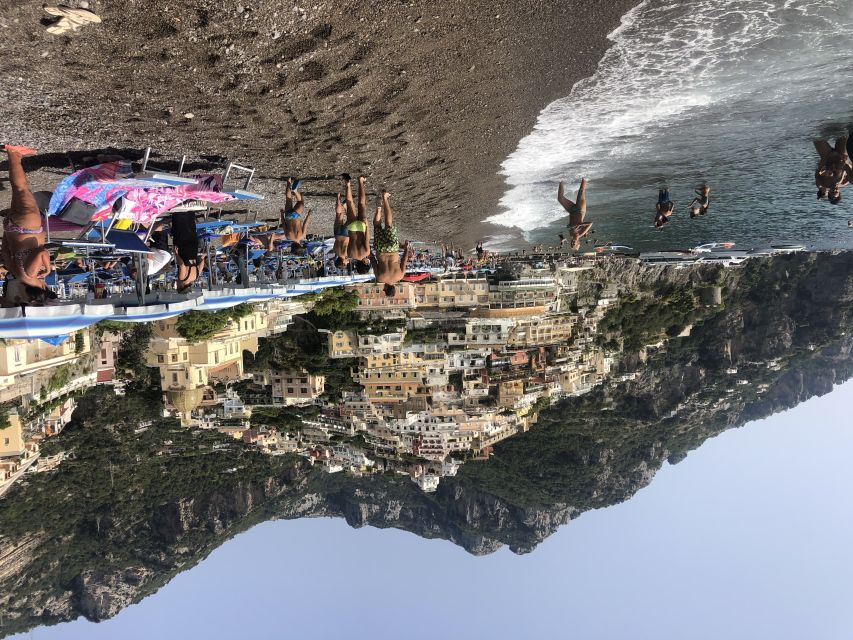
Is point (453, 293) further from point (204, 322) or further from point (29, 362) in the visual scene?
point (29, 362)

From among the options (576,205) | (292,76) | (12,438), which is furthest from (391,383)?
(292,76)

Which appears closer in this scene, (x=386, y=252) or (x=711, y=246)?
(x=386, y=252)

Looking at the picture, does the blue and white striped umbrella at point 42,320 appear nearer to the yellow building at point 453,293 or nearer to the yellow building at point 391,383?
the yellow building at point 391,383

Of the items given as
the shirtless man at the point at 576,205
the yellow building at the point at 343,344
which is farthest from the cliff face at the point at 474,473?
the shirtless man at the point at 576,205

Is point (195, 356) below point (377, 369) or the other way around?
the other way around

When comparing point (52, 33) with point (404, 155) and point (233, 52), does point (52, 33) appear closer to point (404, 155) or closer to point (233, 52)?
point (233, 52)

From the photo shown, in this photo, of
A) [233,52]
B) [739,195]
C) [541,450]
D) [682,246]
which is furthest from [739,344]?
[233,52]
